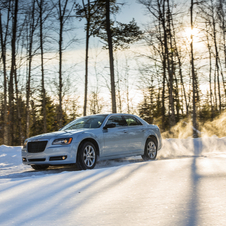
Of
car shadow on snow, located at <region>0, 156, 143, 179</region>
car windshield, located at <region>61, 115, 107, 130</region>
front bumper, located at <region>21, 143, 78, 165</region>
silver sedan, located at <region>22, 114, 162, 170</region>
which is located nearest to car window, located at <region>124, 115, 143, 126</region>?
silver sedan, located at <region>22, 114, 162, 170</region>

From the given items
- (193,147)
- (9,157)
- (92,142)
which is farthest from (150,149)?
(9,157)

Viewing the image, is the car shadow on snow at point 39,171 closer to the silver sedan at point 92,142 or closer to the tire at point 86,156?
the silver sedan at point 92,142

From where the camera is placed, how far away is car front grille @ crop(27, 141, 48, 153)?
7679 millimetres

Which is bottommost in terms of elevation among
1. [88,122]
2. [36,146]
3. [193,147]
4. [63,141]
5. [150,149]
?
[193,147]

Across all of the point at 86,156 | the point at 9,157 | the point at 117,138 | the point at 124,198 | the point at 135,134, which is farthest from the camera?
the point at 9,157

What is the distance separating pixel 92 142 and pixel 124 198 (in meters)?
4.37

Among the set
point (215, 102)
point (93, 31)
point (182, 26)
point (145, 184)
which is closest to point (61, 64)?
point (93, 31)

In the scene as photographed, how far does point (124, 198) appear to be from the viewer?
12.7ft

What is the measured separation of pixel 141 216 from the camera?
3172mm

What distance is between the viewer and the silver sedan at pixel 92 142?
7.56 m

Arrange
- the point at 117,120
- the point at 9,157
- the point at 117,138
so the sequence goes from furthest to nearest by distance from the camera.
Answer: the point at 9,157 < the point at 117,120 < the point at 117,138

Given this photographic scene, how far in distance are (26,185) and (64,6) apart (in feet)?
66.9

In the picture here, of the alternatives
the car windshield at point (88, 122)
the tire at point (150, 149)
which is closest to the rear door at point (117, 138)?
the car windshield at point (88, 122)

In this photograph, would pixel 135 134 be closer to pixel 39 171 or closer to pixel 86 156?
pixel 86 156
